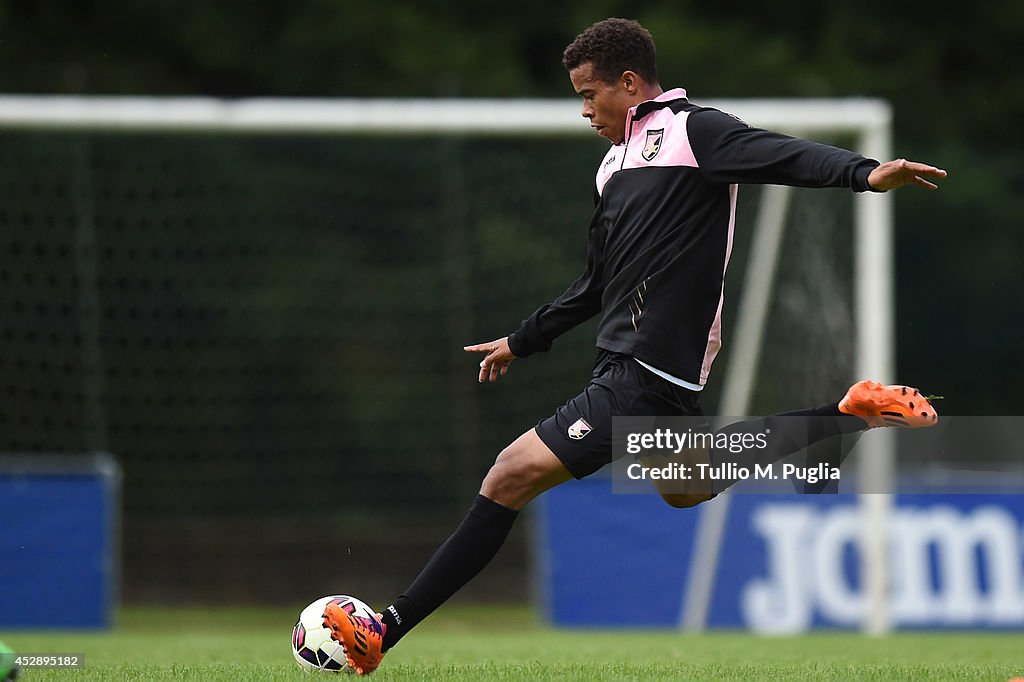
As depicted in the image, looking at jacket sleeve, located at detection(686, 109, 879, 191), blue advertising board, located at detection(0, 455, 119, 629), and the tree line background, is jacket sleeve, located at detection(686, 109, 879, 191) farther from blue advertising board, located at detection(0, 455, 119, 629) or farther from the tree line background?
the tree line background

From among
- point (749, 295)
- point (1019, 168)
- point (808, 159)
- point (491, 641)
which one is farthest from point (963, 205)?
point (808, 159)

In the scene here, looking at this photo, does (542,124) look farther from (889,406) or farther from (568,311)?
(889,406)

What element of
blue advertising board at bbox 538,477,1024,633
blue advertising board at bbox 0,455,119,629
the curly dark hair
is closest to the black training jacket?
the curly dark hair

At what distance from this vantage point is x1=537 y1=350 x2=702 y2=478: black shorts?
4.86 m

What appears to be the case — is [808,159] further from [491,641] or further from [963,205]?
[963,205]

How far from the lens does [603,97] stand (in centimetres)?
512

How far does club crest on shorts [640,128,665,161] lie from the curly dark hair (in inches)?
8.3

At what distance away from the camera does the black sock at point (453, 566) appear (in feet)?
15.9

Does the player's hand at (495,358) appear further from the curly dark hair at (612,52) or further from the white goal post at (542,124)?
the white goal post at (542,124)

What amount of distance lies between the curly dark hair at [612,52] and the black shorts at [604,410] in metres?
1.01

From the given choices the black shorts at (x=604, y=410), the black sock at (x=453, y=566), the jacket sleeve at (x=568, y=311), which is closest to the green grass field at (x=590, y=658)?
the black sock at (x=453, y=566)

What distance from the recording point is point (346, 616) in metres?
4.76

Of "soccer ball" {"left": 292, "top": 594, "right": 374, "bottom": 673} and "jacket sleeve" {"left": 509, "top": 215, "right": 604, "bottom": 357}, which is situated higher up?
"jacket sleeve" {"left": 509, "top": 215, "right": 604, "bottom": 357}

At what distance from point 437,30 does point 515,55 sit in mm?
963
